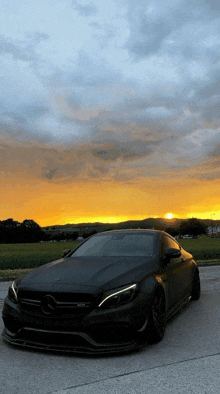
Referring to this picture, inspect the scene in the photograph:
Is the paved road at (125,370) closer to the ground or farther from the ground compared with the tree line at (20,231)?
closer to the ground

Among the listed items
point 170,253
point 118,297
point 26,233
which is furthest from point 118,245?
point 26,233

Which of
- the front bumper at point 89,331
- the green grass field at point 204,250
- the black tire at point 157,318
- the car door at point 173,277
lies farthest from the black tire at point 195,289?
the green grass field at point 204,250

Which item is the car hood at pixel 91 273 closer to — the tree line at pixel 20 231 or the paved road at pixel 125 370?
the paved road at pixel 125 370

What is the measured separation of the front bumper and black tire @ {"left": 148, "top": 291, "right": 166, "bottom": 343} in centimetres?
19

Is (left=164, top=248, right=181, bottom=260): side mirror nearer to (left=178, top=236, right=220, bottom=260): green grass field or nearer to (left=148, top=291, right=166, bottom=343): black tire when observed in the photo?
(left=148, top=291, right=166, bottom=343): black tire

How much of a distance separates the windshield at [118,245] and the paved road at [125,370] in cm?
130

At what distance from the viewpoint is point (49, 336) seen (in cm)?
481

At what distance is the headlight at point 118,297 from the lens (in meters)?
4.82

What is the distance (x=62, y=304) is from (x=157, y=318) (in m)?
1.24

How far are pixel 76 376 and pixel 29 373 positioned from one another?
0.46 m

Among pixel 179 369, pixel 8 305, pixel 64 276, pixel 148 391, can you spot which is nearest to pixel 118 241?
pixel 64 276

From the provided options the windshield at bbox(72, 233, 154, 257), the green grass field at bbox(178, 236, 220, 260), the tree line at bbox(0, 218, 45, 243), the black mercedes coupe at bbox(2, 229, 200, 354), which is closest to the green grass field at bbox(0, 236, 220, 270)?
the green grass field at bbox(178, 236, 220, 260)

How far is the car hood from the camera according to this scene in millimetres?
5016

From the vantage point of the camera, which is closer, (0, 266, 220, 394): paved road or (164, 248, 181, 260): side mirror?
(0, 266, 220, 394): paved road
